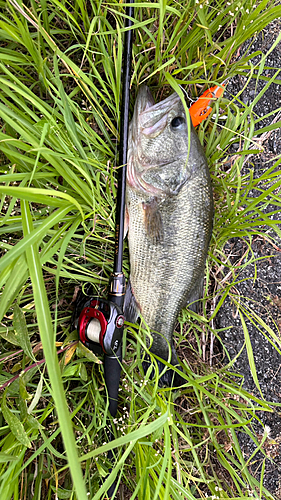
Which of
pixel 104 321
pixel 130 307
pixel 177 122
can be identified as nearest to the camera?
pixel 104 321

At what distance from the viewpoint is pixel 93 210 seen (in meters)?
1.40

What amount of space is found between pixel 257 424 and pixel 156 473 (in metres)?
0.86

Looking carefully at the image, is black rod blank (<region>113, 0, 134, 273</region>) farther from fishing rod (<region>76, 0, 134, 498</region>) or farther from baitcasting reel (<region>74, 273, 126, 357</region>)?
baitcasting reel (<region>74, 273, 126, 357</region>)

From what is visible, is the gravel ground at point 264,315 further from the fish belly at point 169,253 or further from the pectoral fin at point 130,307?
the pectoral fin at point 130,307

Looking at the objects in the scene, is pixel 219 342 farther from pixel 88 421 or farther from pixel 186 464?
pixel 88 421

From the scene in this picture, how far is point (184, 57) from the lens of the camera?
63.7 inches

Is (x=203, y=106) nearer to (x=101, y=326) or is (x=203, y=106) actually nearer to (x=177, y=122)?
(x=177, y=122)

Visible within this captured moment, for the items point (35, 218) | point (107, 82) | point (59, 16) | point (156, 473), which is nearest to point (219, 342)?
point (156, 473)

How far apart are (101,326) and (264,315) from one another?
1.17 metres

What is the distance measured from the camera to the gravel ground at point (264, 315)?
1927 mm

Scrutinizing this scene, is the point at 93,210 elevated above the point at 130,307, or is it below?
above

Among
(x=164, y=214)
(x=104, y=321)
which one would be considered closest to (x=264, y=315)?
(x=164, y=214)

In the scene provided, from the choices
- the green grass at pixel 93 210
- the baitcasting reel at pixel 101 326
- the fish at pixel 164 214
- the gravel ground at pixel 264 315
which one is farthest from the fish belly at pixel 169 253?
the gravel ground at pixel 264 315

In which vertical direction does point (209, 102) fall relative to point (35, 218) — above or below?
above
